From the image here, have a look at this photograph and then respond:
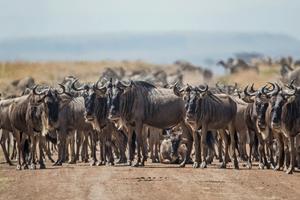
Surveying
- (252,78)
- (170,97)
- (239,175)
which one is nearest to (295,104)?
(239,175)

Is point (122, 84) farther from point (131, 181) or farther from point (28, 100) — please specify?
point (131, 181)

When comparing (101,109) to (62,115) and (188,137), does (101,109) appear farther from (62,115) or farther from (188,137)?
(188,137)

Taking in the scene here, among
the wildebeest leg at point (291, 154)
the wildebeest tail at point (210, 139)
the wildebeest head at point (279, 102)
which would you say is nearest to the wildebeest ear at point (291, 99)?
the wildebeest head at point (279, 102)

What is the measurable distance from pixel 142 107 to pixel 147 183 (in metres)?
6.82

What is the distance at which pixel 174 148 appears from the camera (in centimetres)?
2883

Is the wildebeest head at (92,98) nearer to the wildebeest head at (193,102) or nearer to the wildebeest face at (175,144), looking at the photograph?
the wildebeest face at (175,144)

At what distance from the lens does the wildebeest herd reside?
2617 cm

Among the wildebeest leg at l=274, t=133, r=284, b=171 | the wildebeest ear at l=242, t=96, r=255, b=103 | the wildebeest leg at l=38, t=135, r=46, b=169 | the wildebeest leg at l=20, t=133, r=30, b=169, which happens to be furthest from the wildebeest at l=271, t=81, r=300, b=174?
the wildebeest leg at l=20, t=133, r=30, b=169

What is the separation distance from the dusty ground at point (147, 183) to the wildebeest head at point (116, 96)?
200 cm

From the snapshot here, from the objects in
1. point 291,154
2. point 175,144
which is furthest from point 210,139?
point 291,154

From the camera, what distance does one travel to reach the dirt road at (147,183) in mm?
18609

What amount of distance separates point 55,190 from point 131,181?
2191mm

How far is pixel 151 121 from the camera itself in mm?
27656

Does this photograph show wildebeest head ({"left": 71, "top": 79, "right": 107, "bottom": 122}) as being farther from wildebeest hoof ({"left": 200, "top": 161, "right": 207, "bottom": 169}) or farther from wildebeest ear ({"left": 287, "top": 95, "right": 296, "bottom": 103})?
wildebeest ear ({"left": 287, "top": 95, "right": 296, "bottom": 103})
